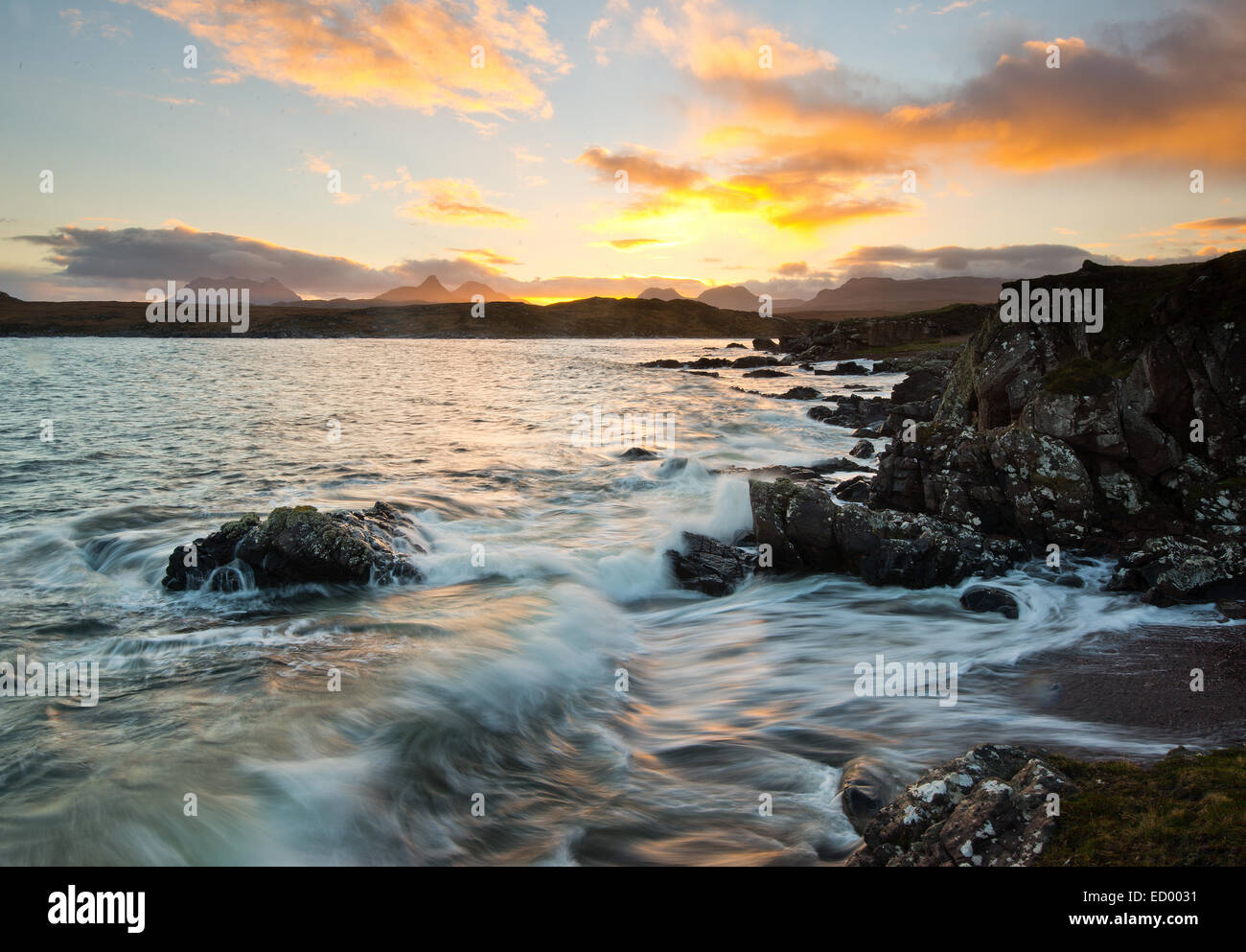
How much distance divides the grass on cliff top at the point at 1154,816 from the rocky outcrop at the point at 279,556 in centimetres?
1198

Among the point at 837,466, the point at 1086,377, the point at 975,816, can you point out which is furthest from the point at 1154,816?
the point at 837,466

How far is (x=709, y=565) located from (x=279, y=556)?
870 cm

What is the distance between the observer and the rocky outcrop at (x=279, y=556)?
43.7 ft

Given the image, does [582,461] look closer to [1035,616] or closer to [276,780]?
[1035,616]

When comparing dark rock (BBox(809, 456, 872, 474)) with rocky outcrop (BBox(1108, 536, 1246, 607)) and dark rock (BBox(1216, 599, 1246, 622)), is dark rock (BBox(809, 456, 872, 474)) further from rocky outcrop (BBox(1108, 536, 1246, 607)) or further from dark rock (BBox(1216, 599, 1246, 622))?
dark rock (BBox(1216, 599, 1246, 622))

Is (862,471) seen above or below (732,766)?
above

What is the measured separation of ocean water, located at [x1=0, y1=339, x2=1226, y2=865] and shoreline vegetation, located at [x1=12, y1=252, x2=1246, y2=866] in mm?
623

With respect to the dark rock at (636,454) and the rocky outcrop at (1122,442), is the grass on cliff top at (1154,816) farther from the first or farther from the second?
the dark rock at (636,454)

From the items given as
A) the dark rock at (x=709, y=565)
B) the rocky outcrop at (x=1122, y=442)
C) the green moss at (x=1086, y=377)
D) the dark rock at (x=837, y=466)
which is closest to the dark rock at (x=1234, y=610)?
the rocky outcrop at (x=1122, y=442)
